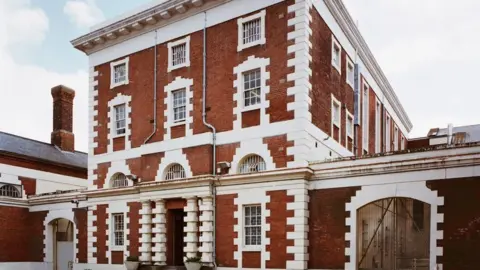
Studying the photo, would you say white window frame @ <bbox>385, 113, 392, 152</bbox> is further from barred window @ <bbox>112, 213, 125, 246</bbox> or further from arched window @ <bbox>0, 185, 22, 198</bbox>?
arched window @ <bbox>0, 185, 22, 198</bbox>

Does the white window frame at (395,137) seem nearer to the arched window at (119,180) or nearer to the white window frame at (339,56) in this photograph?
the white window frame at (339,56)

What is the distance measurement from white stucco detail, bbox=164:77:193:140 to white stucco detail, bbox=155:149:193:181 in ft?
2.94

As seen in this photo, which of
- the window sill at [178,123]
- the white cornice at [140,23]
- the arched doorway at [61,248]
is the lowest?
the arched doorway at [61,248]

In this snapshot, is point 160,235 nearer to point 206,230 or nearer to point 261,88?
point 206,230

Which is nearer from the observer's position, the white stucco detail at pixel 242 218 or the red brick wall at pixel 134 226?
the white stucco detail at pixel 242 218

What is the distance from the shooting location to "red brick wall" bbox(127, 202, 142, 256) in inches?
985

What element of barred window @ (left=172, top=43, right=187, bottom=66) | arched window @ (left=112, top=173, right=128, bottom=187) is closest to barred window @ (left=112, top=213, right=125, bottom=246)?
arched window @ (left=112, top=173, right=128, bottom=187)

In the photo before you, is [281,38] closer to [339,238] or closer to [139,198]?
[339,238]

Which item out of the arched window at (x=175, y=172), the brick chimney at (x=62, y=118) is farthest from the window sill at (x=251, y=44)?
the brick chimney at (x=62, y=118)

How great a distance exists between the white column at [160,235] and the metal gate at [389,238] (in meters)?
9.24

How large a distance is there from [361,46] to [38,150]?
77.9ft

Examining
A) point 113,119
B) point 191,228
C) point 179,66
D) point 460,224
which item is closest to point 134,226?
point 191,228

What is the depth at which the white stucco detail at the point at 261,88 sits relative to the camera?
21.3m

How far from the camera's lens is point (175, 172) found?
79.2ft
